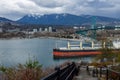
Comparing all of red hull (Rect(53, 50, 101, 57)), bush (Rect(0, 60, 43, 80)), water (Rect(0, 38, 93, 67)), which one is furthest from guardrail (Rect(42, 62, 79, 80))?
red hull (Rect(53, 50, 101, 57))

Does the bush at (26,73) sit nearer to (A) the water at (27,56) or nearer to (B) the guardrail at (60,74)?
(B) the guardrail at (60,74)

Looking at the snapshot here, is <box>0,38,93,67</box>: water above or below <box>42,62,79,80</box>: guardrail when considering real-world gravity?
below

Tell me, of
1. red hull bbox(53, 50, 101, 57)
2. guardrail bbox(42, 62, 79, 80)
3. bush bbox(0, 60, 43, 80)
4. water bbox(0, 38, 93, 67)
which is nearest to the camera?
guardrail bbox(42, 62, 79, 80)

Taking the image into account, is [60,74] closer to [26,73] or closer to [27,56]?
[26,73]

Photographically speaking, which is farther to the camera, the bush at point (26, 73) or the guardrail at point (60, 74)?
the bush at point (26, 73)

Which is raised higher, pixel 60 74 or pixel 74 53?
pixel 60 74

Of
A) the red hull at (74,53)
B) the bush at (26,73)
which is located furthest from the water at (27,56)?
the red hull at (74,53)

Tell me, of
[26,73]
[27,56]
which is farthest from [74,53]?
[26,73]

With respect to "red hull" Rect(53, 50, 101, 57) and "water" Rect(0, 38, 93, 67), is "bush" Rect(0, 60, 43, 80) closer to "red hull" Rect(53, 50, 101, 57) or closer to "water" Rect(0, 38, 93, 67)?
"water" Rect(0, 38, 93, 67)

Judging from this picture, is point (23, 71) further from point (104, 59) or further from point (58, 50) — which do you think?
point (58, 50)

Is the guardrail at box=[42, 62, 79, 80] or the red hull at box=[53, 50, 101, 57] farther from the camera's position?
the red hull at box=[53, 50, 101, 57]

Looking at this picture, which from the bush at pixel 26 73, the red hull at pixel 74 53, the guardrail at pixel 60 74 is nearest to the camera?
the guardrail at pixel 60 74

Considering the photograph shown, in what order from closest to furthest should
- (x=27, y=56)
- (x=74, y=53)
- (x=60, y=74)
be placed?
1. (x=60, y=74)
2. (x=27, y=56)
3. (x=74, y=53)

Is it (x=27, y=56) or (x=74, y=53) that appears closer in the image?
(x=27, y=56)
